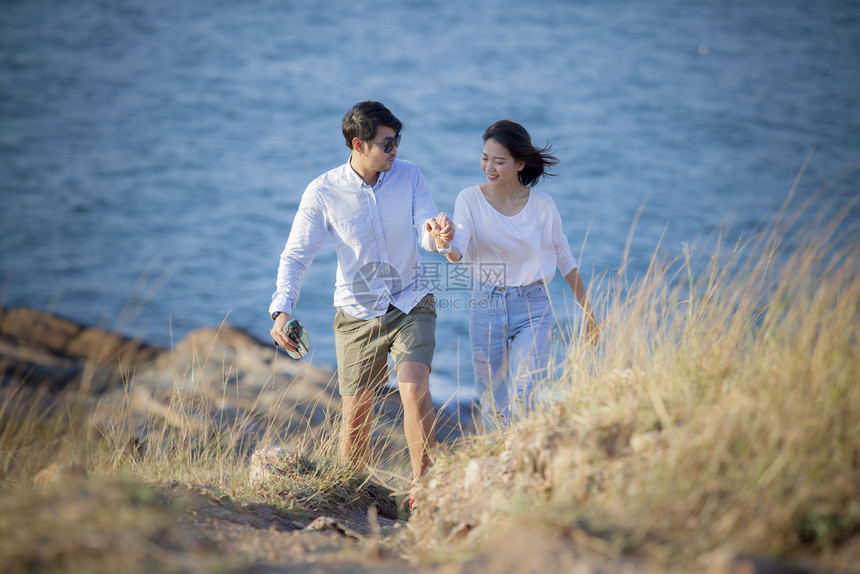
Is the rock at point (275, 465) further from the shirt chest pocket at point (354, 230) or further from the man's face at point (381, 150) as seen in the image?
the man's face at point (381, 150)

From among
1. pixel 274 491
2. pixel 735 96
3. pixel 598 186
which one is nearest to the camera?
pixel 274 491

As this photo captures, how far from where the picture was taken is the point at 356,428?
4.53m

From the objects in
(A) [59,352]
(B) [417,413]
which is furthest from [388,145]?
(A) [59,352]

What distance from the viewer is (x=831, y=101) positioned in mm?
29578

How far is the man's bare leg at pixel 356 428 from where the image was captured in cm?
450

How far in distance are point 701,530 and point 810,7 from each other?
140 feet

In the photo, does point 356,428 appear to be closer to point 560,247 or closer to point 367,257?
point 367,257

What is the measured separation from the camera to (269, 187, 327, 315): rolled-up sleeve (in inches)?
172

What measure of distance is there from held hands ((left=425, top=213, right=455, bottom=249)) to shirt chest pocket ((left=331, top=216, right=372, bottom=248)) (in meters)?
0.50

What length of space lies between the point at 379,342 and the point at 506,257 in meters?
1.05

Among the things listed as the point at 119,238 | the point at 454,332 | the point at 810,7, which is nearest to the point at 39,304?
the point at 119,238

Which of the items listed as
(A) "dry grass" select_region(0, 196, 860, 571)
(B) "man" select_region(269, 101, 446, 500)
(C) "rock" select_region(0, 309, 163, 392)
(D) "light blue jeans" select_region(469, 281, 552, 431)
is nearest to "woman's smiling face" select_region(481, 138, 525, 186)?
(B) "man" select_region(269, 101, 446, 500)

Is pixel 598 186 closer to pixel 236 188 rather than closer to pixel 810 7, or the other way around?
pixel 236 188

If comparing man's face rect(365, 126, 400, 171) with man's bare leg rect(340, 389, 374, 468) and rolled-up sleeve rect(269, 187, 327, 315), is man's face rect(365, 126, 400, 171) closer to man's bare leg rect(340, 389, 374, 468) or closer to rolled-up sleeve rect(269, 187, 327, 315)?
rolled-up sleeve rect(269, 187, 327, 315)
